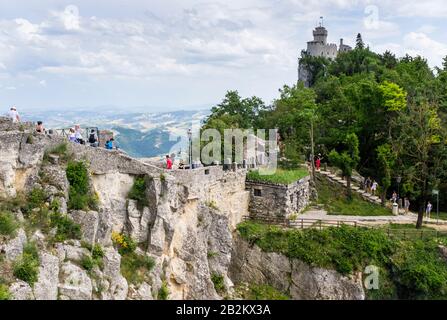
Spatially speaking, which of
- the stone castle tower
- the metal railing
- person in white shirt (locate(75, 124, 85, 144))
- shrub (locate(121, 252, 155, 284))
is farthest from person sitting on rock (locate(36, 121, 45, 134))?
the stone castle tower

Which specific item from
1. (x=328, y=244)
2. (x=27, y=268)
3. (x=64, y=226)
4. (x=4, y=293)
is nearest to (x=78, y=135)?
(x=64, y=226)

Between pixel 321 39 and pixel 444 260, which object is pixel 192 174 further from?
pixel 321 39

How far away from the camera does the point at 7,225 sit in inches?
672

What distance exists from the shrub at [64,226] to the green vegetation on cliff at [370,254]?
11642mm

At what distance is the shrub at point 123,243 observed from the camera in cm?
2145

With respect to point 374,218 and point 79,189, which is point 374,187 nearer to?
point 374,218

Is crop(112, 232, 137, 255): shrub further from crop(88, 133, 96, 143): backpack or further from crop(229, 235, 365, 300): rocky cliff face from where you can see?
crop(229, 235, 365, 300): rocky cliff face

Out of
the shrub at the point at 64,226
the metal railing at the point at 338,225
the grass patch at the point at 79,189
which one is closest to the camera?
the shrub at the point at 64,226

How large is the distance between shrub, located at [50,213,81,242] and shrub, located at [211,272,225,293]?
805 centimetres

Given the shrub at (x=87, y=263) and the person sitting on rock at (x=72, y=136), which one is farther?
the person sitting on rock at (x=72, y=136)

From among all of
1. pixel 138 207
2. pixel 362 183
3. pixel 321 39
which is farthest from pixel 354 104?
pixel 321 39

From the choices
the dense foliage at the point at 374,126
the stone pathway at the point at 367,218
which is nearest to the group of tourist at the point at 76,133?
the dense foliage at the point at 374,126

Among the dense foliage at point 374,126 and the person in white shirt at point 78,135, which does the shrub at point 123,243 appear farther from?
the dense foliage at point 374,126

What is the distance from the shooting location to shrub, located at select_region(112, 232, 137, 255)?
2145 centimetres
